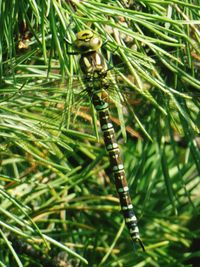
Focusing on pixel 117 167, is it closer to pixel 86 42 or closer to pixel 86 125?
pixel 86 125

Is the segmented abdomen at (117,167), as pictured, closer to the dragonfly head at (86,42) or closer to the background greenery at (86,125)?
the background greenery at (86,125)

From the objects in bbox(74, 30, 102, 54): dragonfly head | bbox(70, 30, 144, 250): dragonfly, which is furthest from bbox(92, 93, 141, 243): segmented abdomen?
bbox(74, 30, 102, 54): dragonfly head

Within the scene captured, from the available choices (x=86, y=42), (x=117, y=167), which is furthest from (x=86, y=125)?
(x=86, y=42)

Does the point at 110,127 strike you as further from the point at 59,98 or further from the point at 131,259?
the point at 131,259

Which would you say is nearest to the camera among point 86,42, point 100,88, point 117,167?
point 86,42

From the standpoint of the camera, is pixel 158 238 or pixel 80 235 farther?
pixel 158 238

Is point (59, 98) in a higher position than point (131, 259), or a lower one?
higher

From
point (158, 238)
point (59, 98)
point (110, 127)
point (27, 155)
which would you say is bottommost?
point (158, 238)

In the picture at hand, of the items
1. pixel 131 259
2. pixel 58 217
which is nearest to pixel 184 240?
pixel 131 259
